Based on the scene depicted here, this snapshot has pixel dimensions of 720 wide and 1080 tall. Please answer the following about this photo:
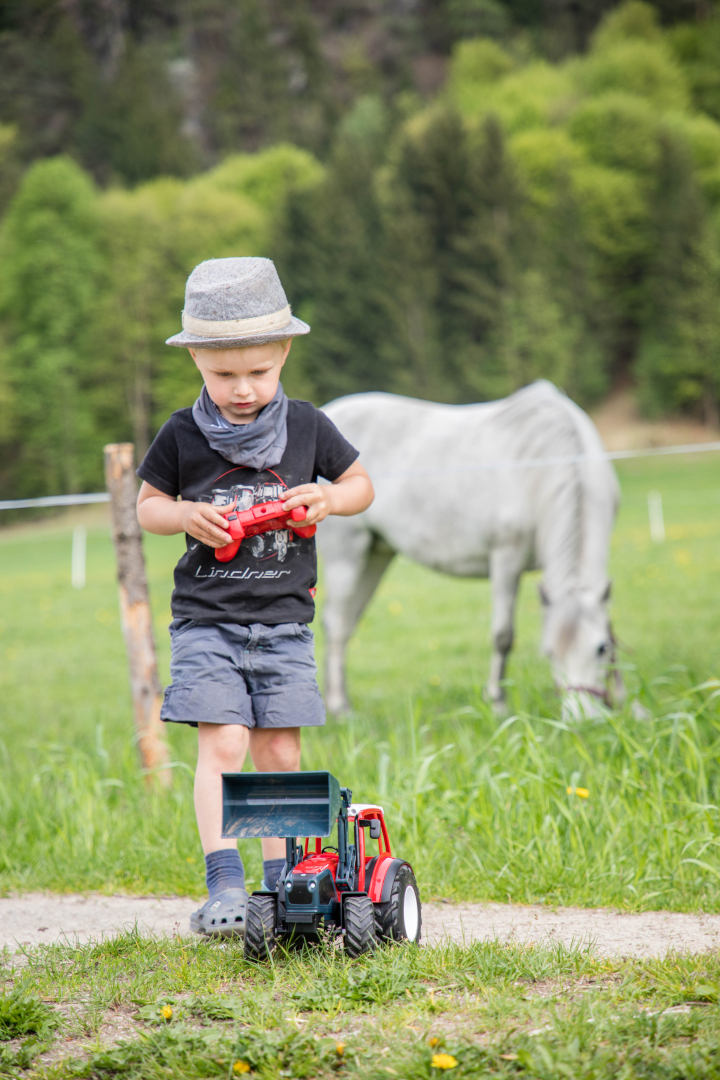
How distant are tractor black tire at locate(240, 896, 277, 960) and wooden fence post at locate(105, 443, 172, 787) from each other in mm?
2238

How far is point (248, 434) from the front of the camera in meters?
2.62

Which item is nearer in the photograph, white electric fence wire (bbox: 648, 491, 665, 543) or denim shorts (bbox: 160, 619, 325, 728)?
denim shorts (bbox: 160, 619, 325, 728)

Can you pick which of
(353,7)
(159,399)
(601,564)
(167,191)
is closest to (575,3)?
(353,7)

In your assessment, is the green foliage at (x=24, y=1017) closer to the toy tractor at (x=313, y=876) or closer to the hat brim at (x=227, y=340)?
the toy tractor at (x=313, y=876)

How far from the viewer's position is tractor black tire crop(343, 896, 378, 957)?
2238 mm

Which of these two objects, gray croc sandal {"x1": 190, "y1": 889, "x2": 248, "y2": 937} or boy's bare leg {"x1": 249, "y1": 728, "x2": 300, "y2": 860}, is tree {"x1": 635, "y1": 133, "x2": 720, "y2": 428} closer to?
boy's bare leg {"x1": 249, "y1": 728, "x2": 300, "y2": 860}

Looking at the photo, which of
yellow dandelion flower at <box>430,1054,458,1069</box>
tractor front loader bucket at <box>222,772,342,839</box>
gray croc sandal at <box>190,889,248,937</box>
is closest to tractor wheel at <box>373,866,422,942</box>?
tractor front loader bucket at <box>222,772,342,839</box>

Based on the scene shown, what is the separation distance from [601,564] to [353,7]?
7425cm

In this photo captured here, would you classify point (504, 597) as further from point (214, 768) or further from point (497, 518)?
point (214, 768)

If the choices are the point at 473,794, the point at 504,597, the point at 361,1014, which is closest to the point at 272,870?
the point at 361,1014

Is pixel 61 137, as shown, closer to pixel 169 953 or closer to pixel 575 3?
pixel 575 3

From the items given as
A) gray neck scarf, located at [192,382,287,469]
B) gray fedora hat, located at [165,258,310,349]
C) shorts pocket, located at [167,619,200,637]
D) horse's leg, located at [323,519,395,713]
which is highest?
gray fedora hat, located at [165,258,310,349]

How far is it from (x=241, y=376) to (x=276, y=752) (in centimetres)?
104

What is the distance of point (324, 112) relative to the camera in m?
56.8
